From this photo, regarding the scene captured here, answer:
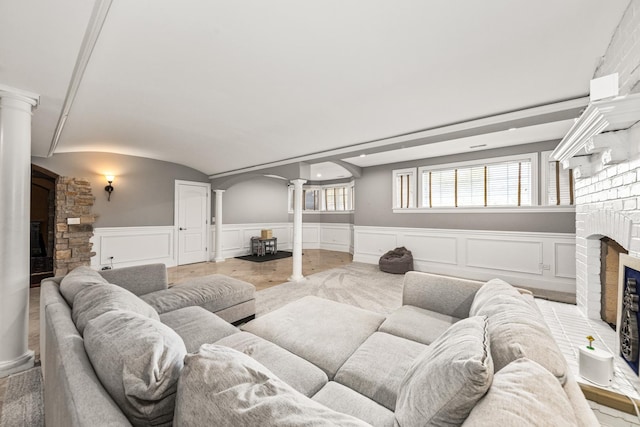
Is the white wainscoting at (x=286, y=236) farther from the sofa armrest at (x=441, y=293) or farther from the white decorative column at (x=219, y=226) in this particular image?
the sofa armrest at (x=441, y=293)

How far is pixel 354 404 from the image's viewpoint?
1.14 metres

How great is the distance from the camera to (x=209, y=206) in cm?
664

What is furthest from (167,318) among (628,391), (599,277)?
(599,277)

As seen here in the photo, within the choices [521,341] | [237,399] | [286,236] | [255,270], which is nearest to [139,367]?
[237,399]

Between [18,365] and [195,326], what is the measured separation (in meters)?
1.59

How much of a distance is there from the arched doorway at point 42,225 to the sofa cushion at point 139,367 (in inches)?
211

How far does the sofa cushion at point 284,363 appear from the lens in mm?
1268

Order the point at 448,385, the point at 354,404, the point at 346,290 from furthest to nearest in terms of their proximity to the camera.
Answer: the point at 346,290, the point at 354,404, the point at 448,385

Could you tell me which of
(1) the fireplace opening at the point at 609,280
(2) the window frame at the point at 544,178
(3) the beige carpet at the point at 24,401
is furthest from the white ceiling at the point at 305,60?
(3) the beige carpet at the point at 24,401

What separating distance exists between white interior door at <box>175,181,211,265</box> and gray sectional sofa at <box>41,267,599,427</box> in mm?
4666

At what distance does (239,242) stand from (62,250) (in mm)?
3573

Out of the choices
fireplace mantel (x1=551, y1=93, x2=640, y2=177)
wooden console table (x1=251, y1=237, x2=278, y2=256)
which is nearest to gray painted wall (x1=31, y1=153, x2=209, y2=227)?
wooden console table (x1=251, y1=237, x2=278, y2=256)

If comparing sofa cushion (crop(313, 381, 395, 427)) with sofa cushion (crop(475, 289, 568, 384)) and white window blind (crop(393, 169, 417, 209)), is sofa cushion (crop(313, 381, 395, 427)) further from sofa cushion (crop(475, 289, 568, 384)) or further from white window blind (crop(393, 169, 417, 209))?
white window blind (crop(393, 169, 417, 209))

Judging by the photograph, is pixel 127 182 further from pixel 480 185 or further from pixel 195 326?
pixel 480 185
